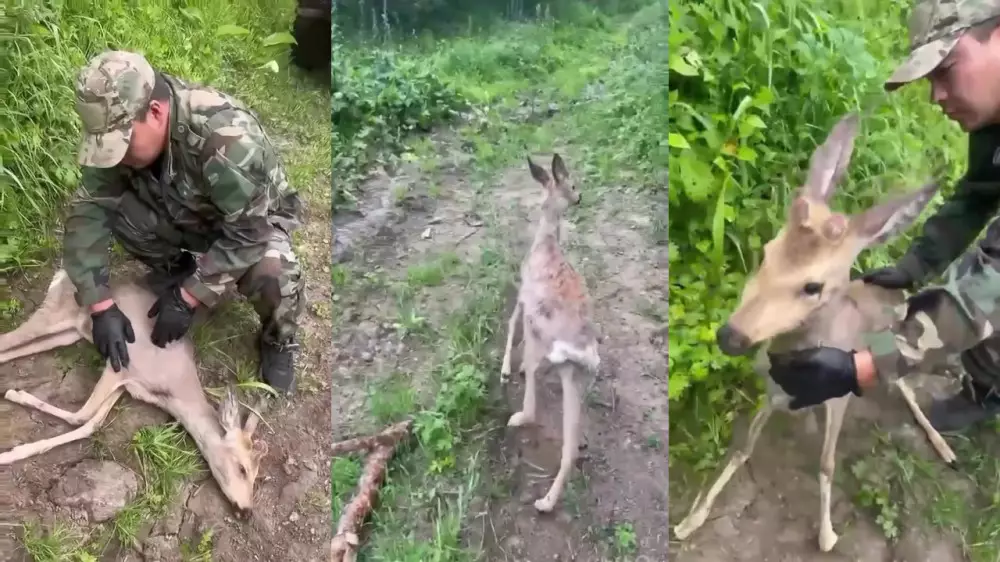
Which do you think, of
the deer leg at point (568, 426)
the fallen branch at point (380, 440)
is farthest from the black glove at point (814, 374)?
the fallen branch at point (380, 440)

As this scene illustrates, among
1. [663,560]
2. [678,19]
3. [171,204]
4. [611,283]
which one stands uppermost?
[678,19]

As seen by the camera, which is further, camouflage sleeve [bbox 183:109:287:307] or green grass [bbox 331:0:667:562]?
green grass [bbox 331:0:667:562]

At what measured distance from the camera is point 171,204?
7.12 feet

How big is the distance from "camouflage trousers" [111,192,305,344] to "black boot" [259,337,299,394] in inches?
1.0

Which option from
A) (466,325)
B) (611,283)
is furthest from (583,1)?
(466,325)

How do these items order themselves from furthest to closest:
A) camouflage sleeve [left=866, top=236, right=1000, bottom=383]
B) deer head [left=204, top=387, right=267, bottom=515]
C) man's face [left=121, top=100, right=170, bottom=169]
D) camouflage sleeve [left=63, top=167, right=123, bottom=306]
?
deer head [left=204, top=387, right=267, bottom=515] → camouflage sleeve [left=63, top=167, right=123, bottom=306] → man's face [left=121, top=100, right=170, bottom=169] → camouflage sleeve [left=866, top=236, right=1000, bottom=383]

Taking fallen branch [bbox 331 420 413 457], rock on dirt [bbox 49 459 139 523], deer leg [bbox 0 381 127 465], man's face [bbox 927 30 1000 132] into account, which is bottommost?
rock on dirt [bbox 49 459 139 523]

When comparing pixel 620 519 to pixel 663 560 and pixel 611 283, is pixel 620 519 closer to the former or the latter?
pixel 663 560

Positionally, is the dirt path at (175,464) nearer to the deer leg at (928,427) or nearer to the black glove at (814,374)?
the black glove at (814,374)

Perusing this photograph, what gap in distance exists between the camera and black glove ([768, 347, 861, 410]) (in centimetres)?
207

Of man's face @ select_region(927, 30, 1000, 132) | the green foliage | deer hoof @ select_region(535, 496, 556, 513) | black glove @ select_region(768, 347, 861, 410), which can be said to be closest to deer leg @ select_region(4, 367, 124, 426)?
the green foliage

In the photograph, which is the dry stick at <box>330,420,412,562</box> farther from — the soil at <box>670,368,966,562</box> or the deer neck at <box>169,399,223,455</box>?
the soil at <box>670,368,966,562</box>

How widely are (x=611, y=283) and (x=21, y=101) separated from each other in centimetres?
174

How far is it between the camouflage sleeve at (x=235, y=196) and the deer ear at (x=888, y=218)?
5.27 feet
